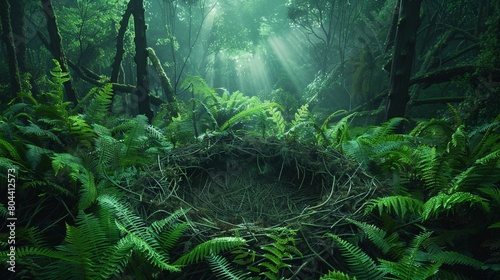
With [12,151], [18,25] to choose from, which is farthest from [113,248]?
[18,25]

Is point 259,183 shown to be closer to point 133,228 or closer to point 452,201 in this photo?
point 133,228

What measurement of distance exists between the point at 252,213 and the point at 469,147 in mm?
1858

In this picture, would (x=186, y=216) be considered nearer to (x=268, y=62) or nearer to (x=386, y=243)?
(x=386, y=243)

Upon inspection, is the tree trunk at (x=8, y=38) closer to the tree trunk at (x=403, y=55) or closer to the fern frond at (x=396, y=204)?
the fern frond at (x=396, y=204)

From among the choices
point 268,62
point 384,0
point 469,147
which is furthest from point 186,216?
point 268,62

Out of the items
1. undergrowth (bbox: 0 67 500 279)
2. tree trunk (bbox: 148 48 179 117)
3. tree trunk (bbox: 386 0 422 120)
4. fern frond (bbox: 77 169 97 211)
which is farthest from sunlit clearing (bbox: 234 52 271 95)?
fern frond (bbox: 77 169 97 211)

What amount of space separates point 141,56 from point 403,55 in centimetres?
462

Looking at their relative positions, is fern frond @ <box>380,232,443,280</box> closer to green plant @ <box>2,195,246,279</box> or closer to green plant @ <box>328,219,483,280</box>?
green plant @ <box>328,219,483,280</box>

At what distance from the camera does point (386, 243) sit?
5.99 ft

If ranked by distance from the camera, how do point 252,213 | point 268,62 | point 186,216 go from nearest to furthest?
point 186,216 < point 252,213 < point 268,62

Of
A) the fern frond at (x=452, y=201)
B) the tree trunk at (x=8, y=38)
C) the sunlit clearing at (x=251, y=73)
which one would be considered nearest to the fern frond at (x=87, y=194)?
the fern frond at (x=452, y=201)

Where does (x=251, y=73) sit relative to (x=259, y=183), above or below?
above

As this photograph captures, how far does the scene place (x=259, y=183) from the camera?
2.78 meters

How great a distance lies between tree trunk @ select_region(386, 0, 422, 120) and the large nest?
206 centimetres
